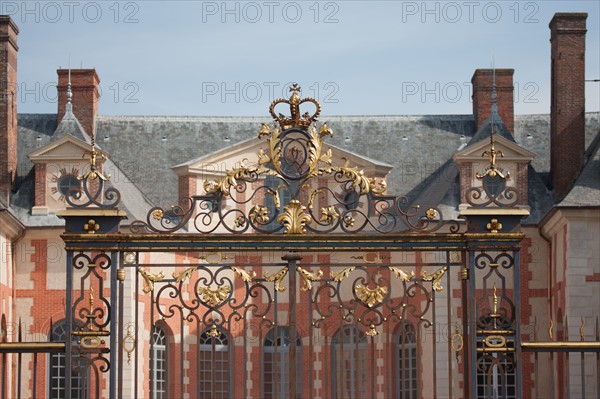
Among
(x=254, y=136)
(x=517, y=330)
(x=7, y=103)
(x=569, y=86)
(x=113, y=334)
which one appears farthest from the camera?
(x=254, y=136)

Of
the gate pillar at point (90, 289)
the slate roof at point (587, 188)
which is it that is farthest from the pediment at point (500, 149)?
the gate pillar at point (90, 289)

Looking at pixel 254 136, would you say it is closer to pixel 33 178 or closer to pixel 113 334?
pixel 33 178

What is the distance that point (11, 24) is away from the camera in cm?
3041

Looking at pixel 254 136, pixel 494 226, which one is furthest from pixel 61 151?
pixel 494 226

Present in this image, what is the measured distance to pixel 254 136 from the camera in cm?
3350

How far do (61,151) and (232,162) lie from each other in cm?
349

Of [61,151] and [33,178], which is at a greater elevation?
[61,151]

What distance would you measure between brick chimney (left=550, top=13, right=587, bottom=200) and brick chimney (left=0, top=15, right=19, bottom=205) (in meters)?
10.8

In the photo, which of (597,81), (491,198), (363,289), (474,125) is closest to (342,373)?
(363,289)

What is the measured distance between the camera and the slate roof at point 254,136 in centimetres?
3266

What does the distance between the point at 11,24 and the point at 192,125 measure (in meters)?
5.36

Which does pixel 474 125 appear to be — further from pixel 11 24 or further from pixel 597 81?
pixel 11 24

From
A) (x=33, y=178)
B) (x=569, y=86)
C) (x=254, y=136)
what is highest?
(x=569, y=86)

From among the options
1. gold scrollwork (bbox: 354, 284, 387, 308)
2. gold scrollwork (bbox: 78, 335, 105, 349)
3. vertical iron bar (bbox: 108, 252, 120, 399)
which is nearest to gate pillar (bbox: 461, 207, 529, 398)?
gold scrollwork (bbox: 354, 284, 387, 308)
